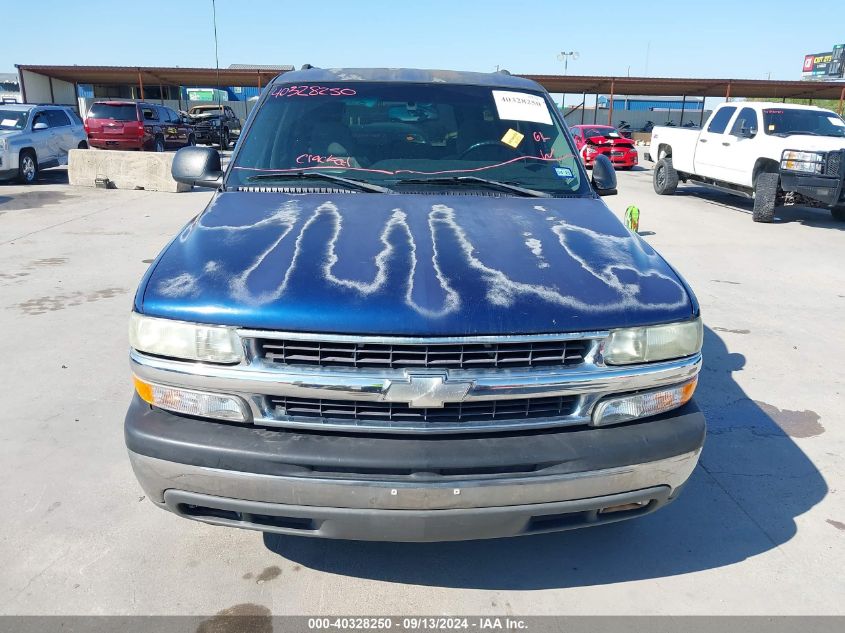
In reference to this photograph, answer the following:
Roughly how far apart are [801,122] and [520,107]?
395 inches

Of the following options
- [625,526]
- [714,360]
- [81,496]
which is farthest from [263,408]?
[714,360]

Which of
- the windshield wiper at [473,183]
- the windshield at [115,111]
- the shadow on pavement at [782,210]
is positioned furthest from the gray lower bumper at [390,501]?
the windshield at [115,111]

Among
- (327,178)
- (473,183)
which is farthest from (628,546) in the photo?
(327,178)

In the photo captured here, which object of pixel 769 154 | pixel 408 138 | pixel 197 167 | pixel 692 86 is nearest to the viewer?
pixel 408 138

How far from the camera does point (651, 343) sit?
228 cm

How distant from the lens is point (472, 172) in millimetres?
3477

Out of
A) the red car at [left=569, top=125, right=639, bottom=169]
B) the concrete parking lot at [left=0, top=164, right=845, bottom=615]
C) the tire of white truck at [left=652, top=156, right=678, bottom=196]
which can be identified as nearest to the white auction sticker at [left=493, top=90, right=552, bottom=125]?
the concrete parking lot at [left=0, top=164, right=845, bottom=615]

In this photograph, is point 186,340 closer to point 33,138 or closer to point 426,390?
point 426,390

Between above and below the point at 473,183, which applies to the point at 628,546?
below

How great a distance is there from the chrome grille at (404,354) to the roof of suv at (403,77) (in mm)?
2215

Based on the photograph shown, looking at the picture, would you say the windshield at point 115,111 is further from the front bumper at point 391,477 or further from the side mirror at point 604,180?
the front bumper at point 391,477

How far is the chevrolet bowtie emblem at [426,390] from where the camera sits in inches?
82.8

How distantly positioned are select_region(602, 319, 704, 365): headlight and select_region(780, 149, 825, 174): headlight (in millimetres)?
9710

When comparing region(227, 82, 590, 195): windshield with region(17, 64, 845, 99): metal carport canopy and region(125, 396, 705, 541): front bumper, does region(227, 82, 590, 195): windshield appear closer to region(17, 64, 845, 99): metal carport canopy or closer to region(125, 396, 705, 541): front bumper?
region(125, 396, 705, 541): front bumper
